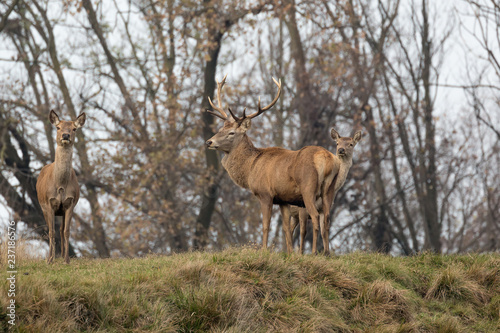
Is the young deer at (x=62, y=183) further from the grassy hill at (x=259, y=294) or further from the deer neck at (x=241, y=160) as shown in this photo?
the deer neck at (x=241, y=160)

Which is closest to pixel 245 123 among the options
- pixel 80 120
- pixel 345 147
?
pixel 345 147

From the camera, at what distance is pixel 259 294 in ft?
26.3

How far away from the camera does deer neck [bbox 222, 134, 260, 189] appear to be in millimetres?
10617

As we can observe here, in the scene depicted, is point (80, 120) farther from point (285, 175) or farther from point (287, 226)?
point (287, 226)

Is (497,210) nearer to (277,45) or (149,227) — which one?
(277,45)

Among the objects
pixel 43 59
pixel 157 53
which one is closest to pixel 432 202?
pixel 157 53

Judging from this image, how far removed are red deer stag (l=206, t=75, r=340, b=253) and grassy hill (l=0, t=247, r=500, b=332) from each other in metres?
0.94

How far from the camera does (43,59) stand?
2203 centimetres

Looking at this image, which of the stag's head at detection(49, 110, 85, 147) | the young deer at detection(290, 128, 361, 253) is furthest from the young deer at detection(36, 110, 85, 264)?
the young deer at detection(290, 128, 361, 253)

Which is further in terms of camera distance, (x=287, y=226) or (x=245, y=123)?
(x=245, y=123)

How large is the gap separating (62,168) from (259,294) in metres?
3.62

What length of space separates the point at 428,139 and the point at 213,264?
15716 mm

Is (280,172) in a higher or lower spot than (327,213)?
higher

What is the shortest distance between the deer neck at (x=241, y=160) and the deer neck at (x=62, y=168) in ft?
8.37
